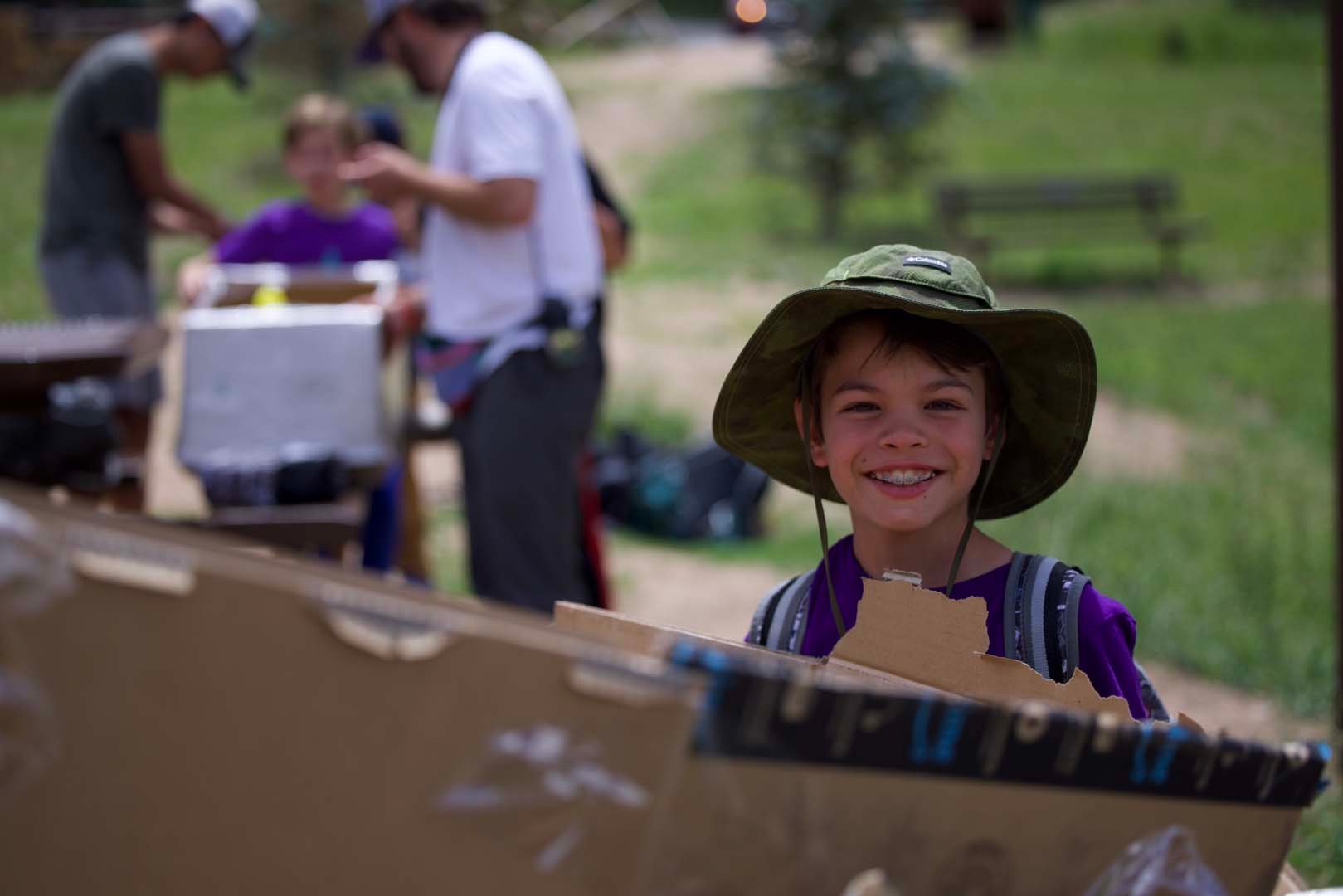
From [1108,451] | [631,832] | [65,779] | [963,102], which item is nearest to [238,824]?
[65,779]

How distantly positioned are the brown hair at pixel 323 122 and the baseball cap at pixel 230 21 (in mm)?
312

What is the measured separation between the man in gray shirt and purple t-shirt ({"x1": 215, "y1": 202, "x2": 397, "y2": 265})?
30 cm

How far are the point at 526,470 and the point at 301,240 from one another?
1834 millimetres

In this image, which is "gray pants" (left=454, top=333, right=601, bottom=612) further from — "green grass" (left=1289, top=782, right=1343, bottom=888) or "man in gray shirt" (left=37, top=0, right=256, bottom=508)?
"man in gray shirt" (left=37, top=0, right=256, bottom=508)

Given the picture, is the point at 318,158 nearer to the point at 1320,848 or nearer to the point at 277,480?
the point at 277,480

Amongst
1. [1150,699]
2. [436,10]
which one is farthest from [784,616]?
[436,10]

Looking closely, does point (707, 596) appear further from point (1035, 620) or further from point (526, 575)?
point (1035, 620)

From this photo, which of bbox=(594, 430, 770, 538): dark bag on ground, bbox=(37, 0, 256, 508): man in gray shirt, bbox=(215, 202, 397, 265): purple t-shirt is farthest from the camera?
bbox=(594, 430, 770, 538): dark bag on ground

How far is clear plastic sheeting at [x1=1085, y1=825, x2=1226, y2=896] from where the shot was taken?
3.70ft

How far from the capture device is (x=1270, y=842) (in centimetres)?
125

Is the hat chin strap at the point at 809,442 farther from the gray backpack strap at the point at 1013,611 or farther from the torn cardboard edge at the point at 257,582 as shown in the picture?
the torn cardboard edge at the point at 257,582

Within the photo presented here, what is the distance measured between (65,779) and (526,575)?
3163mm

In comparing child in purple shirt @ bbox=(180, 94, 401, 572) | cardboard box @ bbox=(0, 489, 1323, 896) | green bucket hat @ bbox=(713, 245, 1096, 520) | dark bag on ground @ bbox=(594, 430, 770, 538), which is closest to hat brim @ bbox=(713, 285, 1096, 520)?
green bucket hat @ bbox=(713, 245, 1096, 520)

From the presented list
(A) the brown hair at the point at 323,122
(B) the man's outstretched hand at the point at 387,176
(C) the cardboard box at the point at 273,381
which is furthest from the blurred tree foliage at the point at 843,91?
(B) the man's outstretched hand at the point at 387,176
